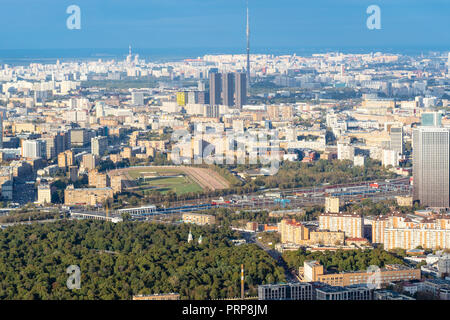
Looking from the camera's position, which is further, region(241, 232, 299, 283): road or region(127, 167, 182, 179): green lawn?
region(127, 167, 182, 179): green lawn

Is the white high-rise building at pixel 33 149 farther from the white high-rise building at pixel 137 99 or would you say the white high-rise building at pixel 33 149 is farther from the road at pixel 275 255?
the white high-rise building at pixel 137 99

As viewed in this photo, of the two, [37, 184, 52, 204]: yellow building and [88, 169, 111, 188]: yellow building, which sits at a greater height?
[88, 169, 111, 188]: yellow building

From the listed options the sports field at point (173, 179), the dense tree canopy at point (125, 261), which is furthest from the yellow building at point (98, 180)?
the dense tree canopy at point (125, 261)

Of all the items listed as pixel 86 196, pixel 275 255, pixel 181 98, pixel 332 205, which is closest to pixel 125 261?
pixel 275 255

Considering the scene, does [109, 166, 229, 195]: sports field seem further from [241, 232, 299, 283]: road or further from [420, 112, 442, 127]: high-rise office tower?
[420, 112, 442, 127]: high-rise office tower

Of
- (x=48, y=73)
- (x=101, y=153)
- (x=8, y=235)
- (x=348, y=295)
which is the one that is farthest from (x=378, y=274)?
(x=48, y=73)

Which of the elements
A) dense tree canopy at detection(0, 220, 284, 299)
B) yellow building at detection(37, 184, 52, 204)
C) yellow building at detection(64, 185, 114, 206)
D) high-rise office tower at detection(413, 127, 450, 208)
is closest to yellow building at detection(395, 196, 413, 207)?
high-rise office tower at detection(413, 127, 450, 208)
